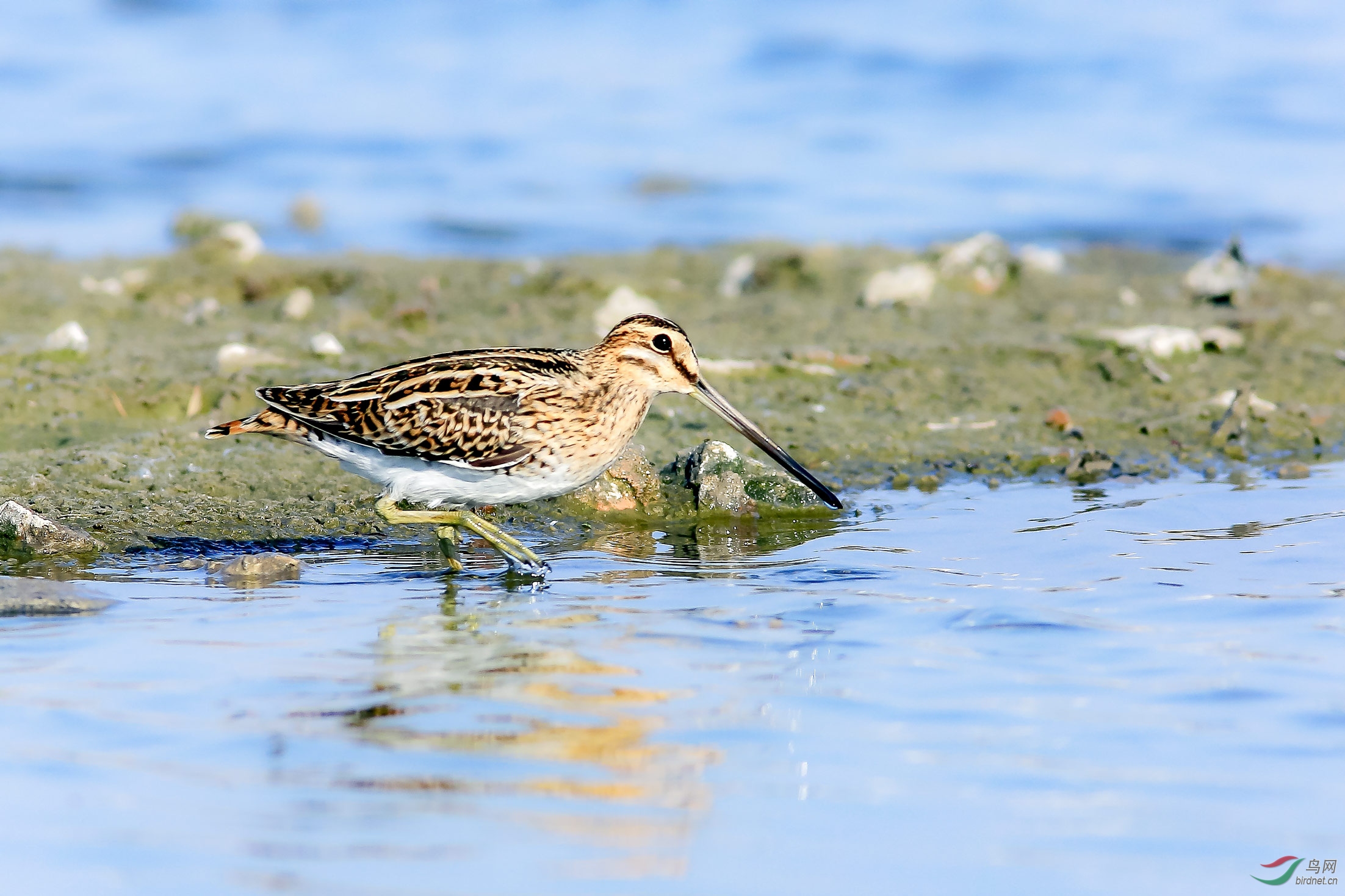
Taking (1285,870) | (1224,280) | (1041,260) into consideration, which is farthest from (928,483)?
(1041,260)

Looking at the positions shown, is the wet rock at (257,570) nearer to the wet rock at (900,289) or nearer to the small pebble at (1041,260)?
the wet rock at (900,289)

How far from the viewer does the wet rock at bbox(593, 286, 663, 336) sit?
452 inches

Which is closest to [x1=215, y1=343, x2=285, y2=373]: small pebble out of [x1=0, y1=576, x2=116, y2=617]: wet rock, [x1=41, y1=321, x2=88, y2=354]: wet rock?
[x1=41, y1=321, x2=88, y2=354]: wet rock

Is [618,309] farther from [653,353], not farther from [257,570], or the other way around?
[257,570]

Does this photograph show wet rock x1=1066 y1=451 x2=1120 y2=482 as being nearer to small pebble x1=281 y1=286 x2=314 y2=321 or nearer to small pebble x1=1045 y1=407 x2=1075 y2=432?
small pebble x1=1045 y1=407 x2=1075 y2=432

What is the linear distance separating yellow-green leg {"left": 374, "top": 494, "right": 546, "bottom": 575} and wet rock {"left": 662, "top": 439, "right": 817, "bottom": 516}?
111 centimetres

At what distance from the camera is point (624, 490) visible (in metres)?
8.19

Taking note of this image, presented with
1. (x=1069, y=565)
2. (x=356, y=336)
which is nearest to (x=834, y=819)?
(x=1069, y=565)

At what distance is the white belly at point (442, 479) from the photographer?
23.6ft

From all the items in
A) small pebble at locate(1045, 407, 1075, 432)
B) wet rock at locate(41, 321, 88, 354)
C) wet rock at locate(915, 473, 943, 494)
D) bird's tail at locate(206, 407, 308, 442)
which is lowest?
wet rock at locate(915, 473, 943, 494)

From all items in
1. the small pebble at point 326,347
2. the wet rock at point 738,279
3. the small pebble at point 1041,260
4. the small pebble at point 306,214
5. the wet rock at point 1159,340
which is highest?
the small pebble at point 306,214

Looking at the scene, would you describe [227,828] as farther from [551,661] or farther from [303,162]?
[303,162]

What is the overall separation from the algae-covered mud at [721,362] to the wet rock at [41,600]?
3.40 feet

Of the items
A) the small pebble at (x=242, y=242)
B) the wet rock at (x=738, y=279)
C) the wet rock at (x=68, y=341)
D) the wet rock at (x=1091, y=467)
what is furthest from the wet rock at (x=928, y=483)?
the small pebble at (x=242, y=242)
